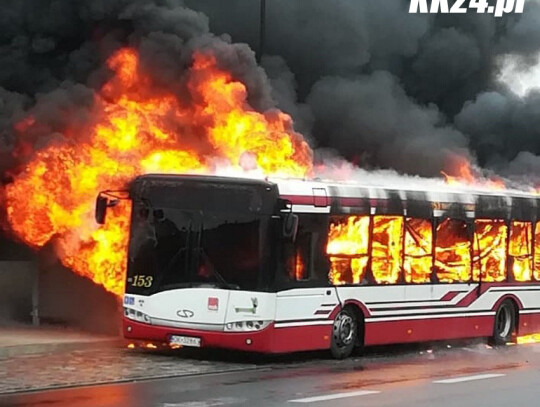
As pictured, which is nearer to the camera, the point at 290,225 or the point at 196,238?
the point at 290,225

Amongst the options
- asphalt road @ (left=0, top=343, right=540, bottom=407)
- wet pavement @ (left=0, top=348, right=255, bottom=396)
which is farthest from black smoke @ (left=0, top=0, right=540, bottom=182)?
asphalt road @ (left=0, top=343, right=540, bottom=407)

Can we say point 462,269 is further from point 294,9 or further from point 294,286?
point 294,9

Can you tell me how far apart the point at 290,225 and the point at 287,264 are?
0.63 meters

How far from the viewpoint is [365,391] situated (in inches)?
497

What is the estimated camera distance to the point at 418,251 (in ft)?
57.0

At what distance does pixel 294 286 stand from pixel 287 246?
53 cm

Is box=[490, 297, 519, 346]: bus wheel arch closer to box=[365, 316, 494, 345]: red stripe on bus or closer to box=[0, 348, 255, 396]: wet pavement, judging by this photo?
box=[365, 316, 494, 345]: red stripe on bus

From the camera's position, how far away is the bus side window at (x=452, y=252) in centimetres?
1777

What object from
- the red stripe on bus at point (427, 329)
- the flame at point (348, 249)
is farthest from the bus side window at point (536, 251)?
the flame at point (348, 249)

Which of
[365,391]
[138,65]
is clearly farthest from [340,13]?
[365,391]

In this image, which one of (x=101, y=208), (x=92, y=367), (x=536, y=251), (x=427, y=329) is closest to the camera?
Answer: (x=92, y=367)

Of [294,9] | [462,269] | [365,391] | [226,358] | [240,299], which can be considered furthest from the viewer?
[294,9]

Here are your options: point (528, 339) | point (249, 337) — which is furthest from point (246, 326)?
point (528, 339)

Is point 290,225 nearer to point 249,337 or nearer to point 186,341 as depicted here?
point 249,337
